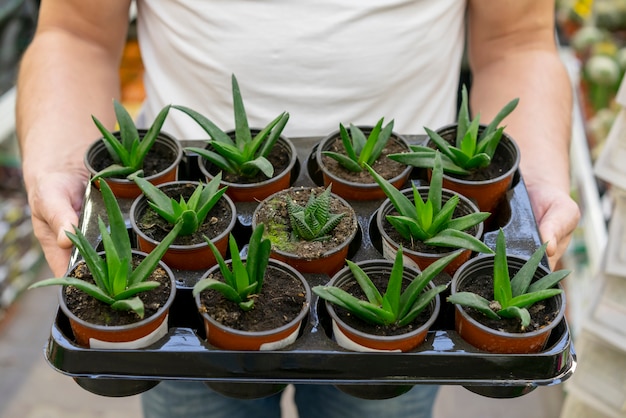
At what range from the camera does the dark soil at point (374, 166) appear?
133 centimetres

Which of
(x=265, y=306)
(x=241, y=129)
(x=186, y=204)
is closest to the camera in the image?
(x=265, y=306)

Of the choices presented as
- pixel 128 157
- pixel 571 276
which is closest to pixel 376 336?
pixel 128 157

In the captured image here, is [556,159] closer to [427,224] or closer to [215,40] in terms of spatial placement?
[427,224]

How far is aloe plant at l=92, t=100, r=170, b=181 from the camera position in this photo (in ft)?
4.19

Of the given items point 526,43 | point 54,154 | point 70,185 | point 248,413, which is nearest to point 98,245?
point 70,185

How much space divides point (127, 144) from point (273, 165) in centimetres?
27

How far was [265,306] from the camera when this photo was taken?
109cm

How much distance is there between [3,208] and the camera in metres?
2.93

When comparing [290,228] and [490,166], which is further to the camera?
[490,166]

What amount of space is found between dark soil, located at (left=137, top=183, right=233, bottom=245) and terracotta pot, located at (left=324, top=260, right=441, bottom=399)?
9.6 inches

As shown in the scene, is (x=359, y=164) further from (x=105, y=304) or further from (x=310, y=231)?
(x=105, y=304)

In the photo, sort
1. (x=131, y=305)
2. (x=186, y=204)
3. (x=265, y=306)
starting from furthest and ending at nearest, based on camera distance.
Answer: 1. (x=186, y=204)
2. (x=265, y=306)
3. (x=131, y=305)

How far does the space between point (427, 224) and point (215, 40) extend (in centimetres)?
62

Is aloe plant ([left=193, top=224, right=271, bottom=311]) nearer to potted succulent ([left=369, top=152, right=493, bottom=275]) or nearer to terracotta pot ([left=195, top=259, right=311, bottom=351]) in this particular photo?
terracotta pot ([left=195, top=259, right=311, bottom=351])
